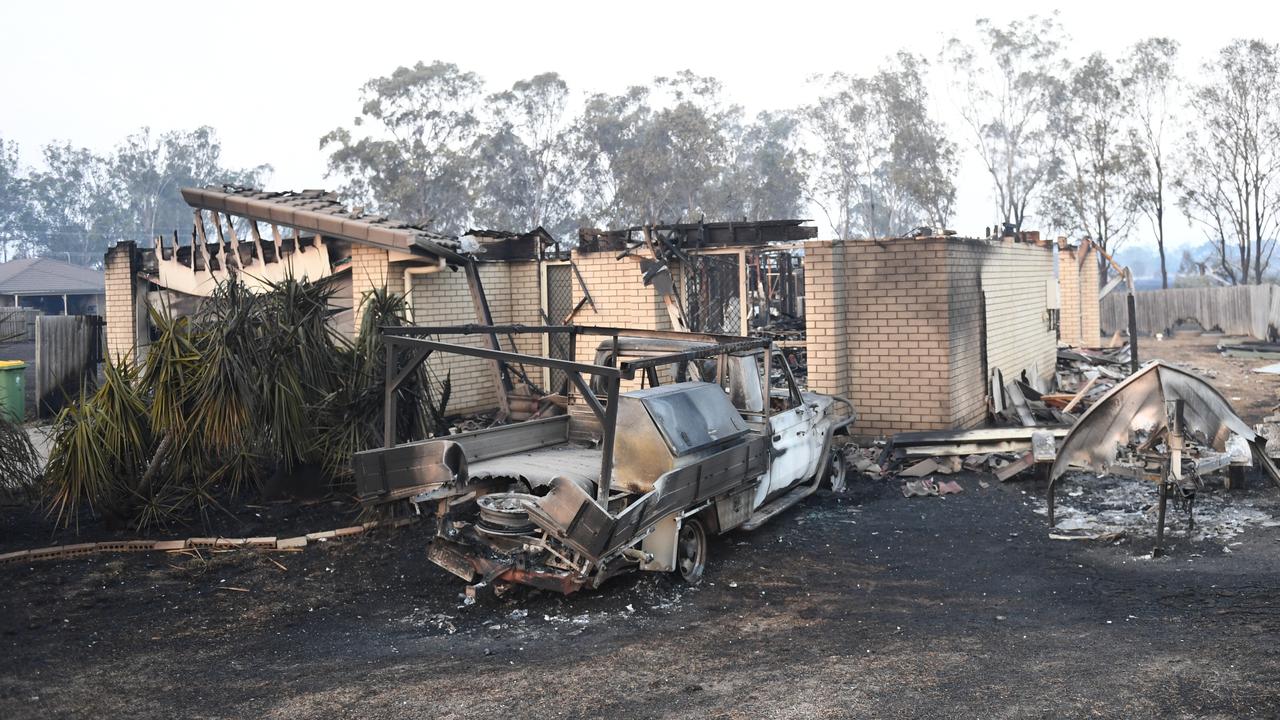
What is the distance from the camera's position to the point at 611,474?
6.98m

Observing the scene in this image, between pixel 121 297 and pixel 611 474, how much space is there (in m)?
13.0

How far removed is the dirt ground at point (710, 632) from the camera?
521cm

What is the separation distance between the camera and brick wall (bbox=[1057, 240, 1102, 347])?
23828mm

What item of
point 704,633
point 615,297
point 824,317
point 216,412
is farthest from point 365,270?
point 704,633

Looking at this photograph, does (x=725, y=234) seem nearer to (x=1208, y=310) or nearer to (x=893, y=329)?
(x=893, y=329)

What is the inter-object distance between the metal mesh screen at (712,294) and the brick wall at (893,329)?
3.19m

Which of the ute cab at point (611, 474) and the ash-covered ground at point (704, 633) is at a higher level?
the ute cab at point (611, 474)

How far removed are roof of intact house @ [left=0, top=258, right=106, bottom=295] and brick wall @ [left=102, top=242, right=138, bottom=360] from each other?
31522 millimetres

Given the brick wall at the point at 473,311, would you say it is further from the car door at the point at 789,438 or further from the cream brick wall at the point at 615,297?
the car door at the point at 789,438

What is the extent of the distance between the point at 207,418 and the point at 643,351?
3.93 meters

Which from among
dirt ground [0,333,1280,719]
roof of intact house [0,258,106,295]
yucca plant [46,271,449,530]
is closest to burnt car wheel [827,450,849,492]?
dirt ground [0,333,1280,719]

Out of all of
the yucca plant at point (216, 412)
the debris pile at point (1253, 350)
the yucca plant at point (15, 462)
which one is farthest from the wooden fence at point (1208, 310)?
the yucca plant at point (15, 462)

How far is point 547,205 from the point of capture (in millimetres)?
52469

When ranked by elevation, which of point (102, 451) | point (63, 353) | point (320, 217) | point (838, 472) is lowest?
point (838, 472)
